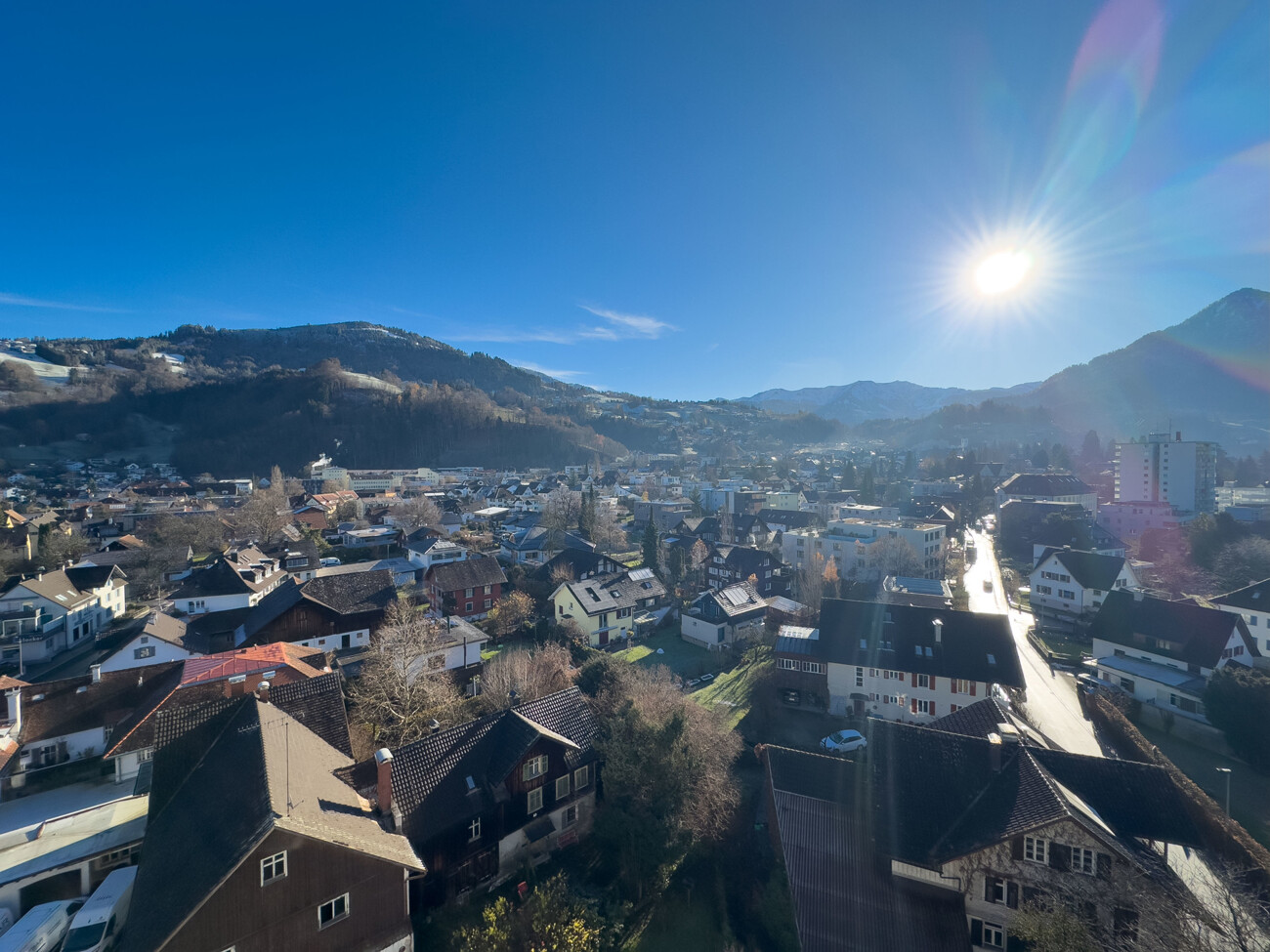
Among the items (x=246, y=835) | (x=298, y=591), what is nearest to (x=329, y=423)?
(x=298, y=591)

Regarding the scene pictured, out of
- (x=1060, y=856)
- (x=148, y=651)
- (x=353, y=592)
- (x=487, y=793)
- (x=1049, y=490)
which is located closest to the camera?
(x=1060, y=856)

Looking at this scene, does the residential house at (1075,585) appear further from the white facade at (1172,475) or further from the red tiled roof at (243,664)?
the white facade at (1172,475)

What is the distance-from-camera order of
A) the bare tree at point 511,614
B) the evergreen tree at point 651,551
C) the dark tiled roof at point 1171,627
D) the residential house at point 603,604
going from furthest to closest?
1. the evergreen tree at point 651,551
2. the residential house at point 603,604
3. the bare tree at point 511,614
4. the dark tiled roof at point 1171,627

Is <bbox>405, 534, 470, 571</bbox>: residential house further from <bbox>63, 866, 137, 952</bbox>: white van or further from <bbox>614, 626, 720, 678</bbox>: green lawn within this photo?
<bbox>63, 866, 137, 952</bbox>: white van

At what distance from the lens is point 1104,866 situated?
33.9 feet

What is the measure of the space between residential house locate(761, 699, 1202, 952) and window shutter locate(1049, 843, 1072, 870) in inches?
0.8

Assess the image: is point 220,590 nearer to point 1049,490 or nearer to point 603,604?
point 603,604

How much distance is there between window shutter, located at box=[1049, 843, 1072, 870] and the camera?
10.5m

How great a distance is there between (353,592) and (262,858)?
2208cm

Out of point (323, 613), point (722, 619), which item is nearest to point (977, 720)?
point (722, 619)

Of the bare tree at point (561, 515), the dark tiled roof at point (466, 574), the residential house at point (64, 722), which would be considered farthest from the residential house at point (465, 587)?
the bare tree at point (561, 515)

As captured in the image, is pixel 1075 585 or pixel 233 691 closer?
pixel 233 691

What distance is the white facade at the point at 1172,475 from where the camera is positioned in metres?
67.3

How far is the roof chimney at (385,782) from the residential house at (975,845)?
9.85 metres
